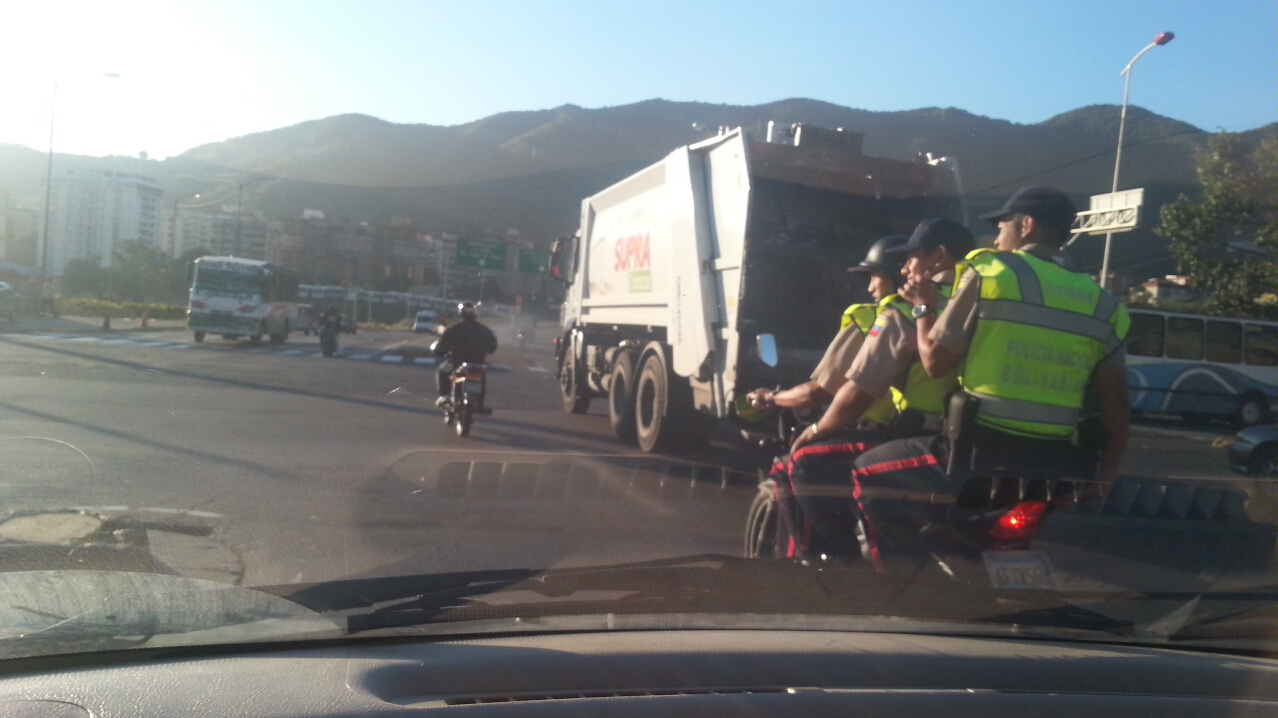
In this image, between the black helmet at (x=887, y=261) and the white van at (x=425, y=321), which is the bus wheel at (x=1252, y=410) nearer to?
the black helmet at (x=887, y=261)

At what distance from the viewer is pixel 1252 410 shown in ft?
53.5

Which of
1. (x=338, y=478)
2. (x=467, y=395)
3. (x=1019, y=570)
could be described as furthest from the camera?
(x=467, y=395)

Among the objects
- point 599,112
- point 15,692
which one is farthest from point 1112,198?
point 599,112

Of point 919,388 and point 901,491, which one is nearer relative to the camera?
point 901,491

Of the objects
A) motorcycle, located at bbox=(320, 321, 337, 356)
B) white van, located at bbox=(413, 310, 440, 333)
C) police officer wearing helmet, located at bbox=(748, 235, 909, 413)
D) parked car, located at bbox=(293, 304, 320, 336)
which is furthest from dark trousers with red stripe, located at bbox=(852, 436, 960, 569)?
white van, located at bbox=(413, 310, 440, 333)

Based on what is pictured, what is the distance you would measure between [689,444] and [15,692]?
8842mm

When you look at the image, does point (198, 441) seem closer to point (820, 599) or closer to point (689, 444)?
point (689, 444)

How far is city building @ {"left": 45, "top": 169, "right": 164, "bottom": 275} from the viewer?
27.1 m

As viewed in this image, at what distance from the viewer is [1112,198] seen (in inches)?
373

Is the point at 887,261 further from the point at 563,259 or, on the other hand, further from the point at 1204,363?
the point at 1204,363

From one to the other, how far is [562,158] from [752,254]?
6732cm

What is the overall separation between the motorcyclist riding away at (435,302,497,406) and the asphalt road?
716 mm

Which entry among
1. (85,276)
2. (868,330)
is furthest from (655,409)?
(85,276)

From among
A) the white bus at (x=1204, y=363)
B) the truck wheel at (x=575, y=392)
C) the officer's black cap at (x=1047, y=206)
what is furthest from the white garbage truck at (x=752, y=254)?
the white bus at (x=1204, y=363)
